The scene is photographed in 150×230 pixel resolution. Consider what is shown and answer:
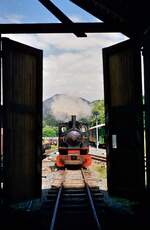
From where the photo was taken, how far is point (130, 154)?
8453 mm

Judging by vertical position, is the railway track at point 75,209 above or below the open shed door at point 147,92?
below

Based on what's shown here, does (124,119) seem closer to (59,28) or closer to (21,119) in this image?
(21,119)

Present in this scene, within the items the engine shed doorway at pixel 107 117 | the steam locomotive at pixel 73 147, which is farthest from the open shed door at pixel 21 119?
the steam locomotive at pixel 73 147

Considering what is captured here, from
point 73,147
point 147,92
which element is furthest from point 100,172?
point 147,92

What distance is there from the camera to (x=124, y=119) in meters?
8.59

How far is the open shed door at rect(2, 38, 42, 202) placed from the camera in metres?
7.96

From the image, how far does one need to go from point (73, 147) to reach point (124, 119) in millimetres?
12019

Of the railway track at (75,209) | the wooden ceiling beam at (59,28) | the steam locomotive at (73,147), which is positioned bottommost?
the railway track at (75,209)

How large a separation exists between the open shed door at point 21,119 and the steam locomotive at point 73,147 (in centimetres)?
1082

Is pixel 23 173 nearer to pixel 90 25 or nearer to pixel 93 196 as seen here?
pixel 93 196

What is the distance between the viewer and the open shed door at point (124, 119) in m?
8.19

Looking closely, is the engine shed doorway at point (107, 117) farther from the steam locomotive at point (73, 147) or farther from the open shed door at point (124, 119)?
the steam locomotive at point (73, 147)

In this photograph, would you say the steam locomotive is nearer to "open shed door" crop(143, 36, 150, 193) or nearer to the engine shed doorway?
the engine shed doorway

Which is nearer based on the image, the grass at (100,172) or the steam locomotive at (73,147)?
the grass at (100,172)
